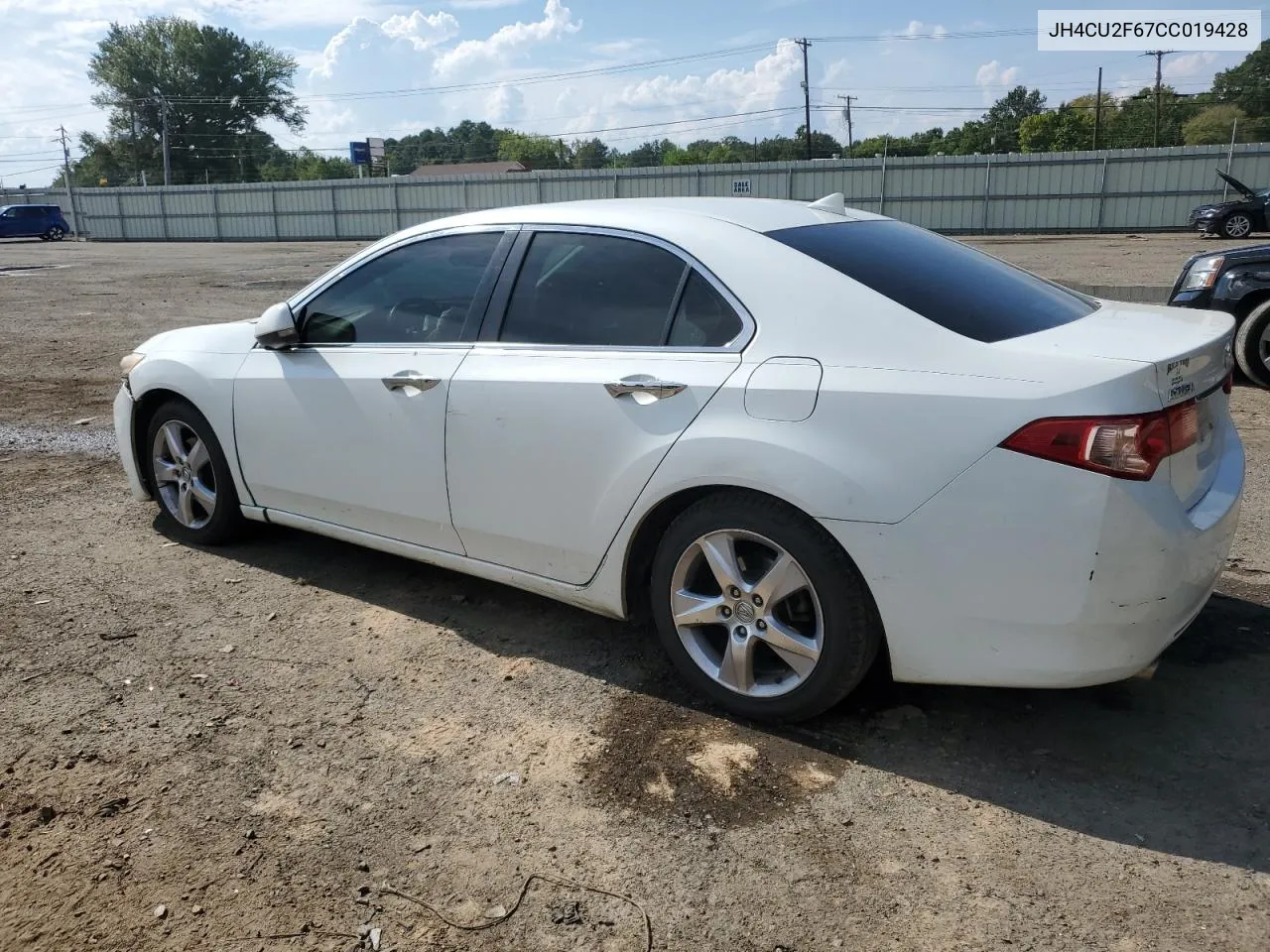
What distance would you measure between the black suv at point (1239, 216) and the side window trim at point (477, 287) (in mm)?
27052

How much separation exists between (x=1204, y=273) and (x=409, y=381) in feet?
22.5

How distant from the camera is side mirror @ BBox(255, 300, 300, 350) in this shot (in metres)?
4.39

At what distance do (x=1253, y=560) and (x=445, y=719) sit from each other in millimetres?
3563

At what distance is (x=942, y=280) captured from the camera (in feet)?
11.2

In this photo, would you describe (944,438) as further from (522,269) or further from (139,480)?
(139,480)

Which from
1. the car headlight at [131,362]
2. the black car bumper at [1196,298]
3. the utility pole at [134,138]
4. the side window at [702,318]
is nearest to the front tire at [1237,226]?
the black car bumper at [1196,298]

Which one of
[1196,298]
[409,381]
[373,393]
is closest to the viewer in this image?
[409,381]

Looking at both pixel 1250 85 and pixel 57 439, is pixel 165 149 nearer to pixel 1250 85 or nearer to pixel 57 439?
pixel 57 439

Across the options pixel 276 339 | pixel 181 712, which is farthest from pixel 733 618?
pixel 276 339

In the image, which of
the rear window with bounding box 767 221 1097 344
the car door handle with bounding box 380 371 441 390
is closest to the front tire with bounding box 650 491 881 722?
the rear window with bounding box 767 221 1097 344

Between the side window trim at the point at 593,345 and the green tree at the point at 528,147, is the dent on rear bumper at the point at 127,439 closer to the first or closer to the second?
the side window trim at the point at 593,345

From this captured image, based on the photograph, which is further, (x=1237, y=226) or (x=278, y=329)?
(x=1237, y=226)

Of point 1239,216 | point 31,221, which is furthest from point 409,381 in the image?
point 31,221

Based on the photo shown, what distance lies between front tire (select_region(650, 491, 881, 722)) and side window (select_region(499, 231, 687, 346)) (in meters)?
0.69
